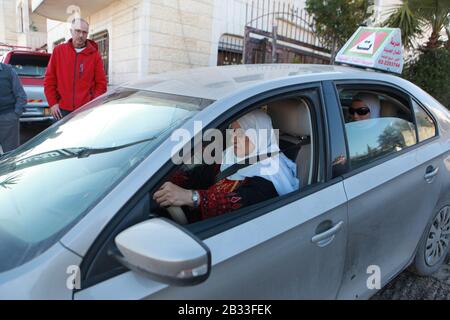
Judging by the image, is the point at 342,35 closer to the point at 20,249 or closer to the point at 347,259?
the point at 347,259

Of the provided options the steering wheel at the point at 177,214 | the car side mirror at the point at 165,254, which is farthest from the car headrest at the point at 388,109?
the car side mirror at the point at 165,254

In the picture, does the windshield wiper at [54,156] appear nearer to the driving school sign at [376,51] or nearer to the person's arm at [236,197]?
the person's arm at [236,197]

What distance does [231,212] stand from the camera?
1552 mm

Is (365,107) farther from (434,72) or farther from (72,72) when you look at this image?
(434,72)

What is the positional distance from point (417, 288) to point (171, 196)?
2088 millimetres

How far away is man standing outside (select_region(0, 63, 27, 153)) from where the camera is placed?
4.38 m

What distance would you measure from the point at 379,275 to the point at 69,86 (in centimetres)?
364

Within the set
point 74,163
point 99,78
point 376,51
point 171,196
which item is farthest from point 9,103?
point 376,51

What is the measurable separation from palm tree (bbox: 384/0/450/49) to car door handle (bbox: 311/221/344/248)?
21.1 feet

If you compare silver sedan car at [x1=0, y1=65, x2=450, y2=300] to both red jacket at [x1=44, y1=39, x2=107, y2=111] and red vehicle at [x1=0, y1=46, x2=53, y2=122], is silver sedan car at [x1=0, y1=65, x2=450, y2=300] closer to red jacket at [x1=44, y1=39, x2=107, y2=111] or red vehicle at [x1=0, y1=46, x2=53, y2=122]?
red jacket at [x1=44, y1=39, x2=107, y2=111]

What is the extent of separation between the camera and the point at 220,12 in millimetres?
8344

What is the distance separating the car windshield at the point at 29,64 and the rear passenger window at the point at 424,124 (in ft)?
23.8

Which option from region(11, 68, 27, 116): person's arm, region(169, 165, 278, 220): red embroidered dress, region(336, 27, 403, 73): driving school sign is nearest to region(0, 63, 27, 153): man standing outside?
region(11, 68, 27, 116): person's arm

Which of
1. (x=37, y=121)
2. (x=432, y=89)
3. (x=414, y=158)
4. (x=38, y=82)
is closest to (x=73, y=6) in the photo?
(x=38, y=82)
